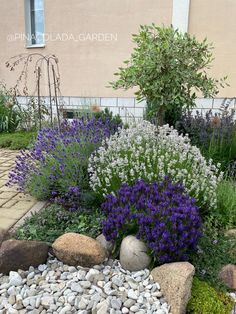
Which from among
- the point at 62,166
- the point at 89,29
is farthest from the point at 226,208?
the point at 89,29

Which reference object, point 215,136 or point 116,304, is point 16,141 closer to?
point 215,136

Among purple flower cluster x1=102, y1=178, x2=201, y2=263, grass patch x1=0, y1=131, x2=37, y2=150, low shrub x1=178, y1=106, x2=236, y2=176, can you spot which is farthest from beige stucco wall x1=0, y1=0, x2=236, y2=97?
purple flower cluster x1=102, y1=178, x2=201, y2=263

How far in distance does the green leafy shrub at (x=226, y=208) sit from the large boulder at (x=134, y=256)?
912 mm

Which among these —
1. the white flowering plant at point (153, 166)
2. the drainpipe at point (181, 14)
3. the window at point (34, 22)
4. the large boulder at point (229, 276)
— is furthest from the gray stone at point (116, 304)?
the window at point (34, 22)

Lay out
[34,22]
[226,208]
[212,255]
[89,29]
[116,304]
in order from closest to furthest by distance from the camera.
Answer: [116,304], [212,255], [226,208], [89,29], [34,22]

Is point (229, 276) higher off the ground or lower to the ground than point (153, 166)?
lower

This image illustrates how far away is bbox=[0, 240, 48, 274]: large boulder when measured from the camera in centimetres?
217

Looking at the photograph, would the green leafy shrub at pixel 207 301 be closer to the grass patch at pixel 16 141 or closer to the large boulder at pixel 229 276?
the large boulder at pixel 229 276

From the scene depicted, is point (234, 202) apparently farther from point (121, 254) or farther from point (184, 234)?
point (121, 254)

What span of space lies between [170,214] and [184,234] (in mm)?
169

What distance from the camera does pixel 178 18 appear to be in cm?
646

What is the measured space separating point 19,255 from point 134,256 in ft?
2.57

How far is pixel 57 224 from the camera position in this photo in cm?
269

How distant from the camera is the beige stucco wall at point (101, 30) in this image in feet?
20.8
